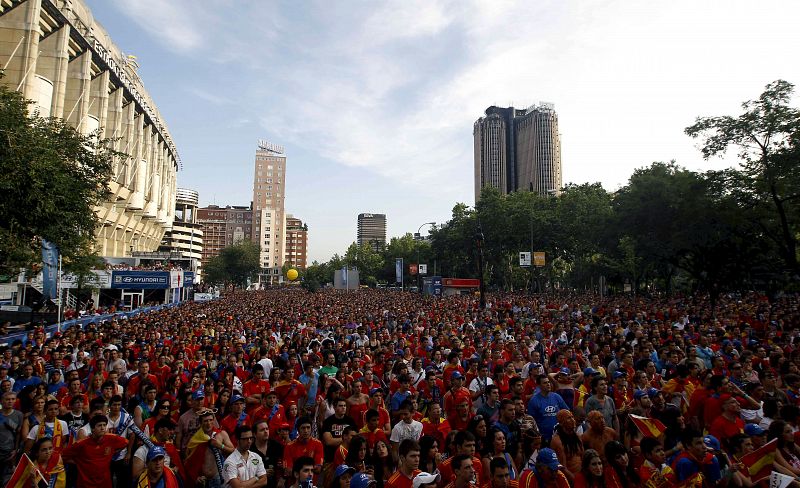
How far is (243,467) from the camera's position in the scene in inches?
196

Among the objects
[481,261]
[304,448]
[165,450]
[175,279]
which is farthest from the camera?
[175,279]

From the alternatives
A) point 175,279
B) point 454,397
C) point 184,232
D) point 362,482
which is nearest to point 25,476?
point 362,482

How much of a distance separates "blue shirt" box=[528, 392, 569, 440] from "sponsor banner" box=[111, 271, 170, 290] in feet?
112

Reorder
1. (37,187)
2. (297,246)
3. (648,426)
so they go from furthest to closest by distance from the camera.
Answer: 1. (297,246)
2. (37,187)
3. (648,426)

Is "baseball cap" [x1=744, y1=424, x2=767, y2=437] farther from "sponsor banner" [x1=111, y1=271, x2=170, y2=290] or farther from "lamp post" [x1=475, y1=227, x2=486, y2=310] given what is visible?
"sponsor banner" [x1=111, y1=271, x2=170, y2=290]

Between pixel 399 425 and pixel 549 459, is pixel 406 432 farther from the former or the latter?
pixel 549 459

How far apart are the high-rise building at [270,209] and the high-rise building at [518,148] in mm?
67723

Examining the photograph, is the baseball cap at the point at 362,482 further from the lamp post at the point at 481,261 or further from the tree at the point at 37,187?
the lamp post at the point at 481,261

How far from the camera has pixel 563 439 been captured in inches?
199

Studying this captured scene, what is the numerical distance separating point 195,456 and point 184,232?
412 feet

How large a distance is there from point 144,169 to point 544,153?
124921mm

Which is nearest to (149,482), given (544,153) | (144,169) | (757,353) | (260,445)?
(260,445)

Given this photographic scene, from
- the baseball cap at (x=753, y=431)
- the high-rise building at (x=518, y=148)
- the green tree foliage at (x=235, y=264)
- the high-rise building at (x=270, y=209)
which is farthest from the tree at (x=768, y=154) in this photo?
the high-rise building at (x=270, y=209)

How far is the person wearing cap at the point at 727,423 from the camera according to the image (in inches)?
232
